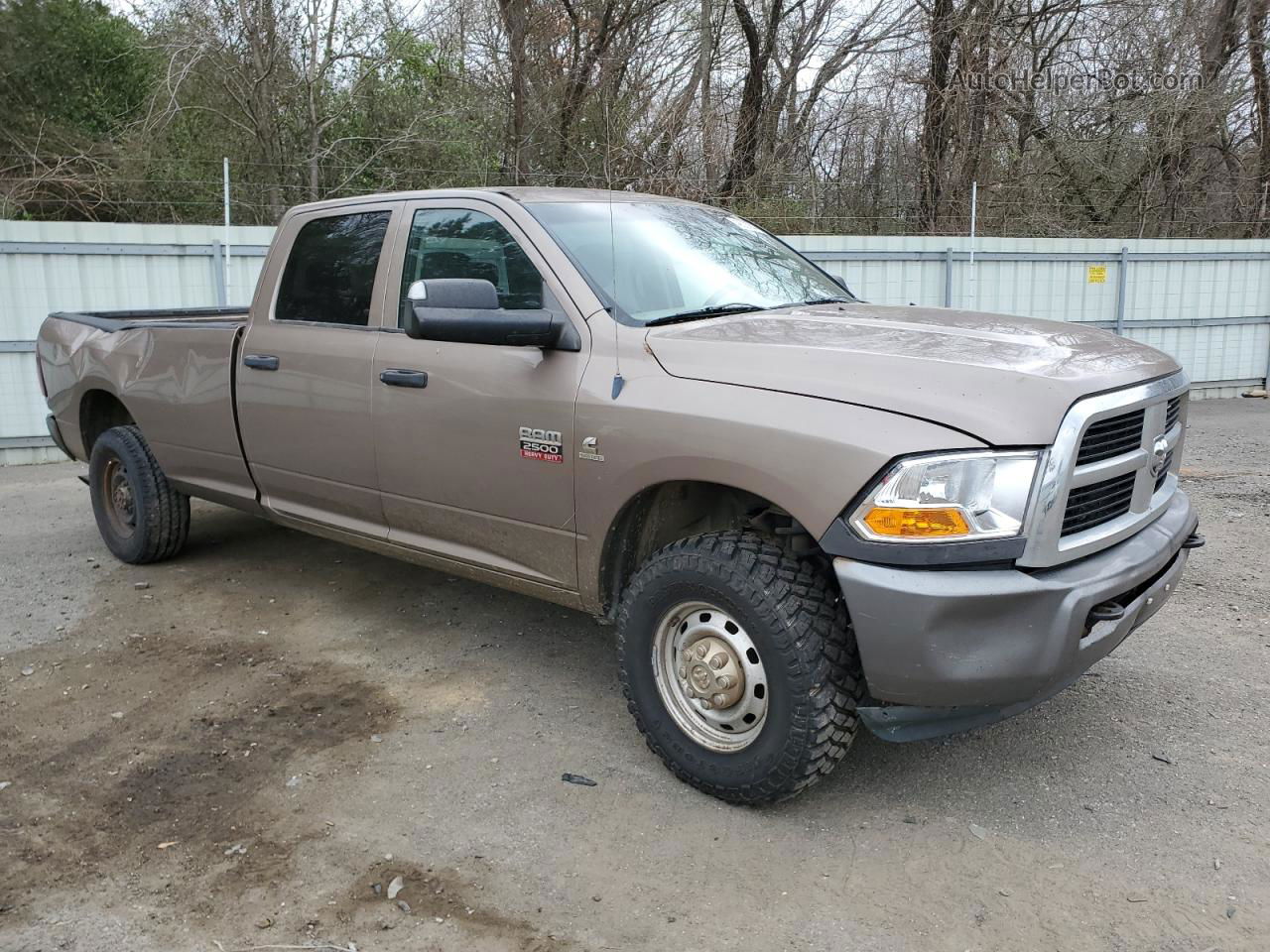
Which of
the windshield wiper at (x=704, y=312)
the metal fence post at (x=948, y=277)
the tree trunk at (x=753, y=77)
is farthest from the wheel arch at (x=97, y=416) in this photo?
the tree trunk at (x=753, y=77)

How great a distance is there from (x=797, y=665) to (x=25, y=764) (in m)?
2.73

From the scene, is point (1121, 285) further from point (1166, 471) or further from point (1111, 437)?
point (1111, 437)

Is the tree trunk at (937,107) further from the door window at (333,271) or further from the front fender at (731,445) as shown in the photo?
the front fender at (731,445)

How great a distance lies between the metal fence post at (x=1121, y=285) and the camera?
12.7 meters

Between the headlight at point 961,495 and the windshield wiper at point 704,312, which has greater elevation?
the windshield wiper at point 704,312

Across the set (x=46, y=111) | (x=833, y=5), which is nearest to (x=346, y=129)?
(x=46, y=111)

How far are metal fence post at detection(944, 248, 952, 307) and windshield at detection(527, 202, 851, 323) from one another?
798 centimetres

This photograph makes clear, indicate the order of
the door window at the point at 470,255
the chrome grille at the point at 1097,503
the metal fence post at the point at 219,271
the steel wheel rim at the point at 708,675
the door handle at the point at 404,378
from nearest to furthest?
the chrome grille at the point at 1097,503 < the steel wheel rim at the point at 708,675 < the door window at the point at 470,255 < the door handle at the point at 404,378 < the metal fence post at the point at 219,271

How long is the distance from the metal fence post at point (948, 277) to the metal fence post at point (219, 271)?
7637mm

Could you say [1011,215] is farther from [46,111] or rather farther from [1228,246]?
[46,111]

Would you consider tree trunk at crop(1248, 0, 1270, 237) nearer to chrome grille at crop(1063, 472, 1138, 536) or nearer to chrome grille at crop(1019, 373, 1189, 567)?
chrome grille at crop(1019, 373, 1189, 567)

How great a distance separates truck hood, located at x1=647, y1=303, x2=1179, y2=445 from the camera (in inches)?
114

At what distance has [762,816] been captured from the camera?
337 cm

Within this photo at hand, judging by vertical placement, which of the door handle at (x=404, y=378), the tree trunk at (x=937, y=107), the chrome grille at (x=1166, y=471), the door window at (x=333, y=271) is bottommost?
the chrome grille at (x=1166, y=471)
